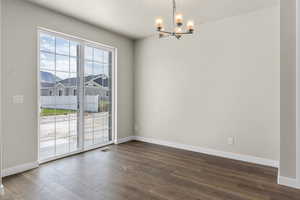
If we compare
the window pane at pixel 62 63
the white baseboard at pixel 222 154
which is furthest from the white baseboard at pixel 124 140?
the window pane at pixel 62 63

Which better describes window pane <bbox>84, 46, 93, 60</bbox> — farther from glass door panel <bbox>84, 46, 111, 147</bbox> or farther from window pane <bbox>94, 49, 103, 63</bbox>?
window pane <bbox>94, 49, 103, 63</bbox>

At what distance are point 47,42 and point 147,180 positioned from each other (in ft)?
10.3

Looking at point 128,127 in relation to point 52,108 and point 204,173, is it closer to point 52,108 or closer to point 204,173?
point 52,108

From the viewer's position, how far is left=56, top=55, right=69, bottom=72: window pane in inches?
136

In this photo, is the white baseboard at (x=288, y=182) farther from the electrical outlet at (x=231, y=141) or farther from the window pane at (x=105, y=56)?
the window pane at (x=105, y=56)

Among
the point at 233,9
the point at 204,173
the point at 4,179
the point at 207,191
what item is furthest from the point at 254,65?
the point at 4,179

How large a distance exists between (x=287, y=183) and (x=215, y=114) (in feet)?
5.39

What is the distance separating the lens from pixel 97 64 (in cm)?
425

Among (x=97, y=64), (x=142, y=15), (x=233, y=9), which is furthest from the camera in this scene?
(x=97, y=64)

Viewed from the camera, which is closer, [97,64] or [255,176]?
[255,176]

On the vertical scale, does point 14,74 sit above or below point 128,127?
above

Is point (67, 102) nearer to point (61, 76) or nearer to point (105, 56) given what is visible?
point (61, 76)

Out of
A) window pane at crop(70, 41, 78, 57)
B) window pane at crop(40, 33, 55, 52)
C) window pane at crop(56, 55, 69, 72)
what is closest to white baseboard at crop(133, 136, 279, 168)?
window pane at crop(56, 55, 69, 72)

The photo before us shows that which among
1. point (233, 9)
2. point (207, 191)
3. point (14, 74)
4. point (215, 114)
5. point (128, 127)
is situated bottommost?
point (207, 191)
